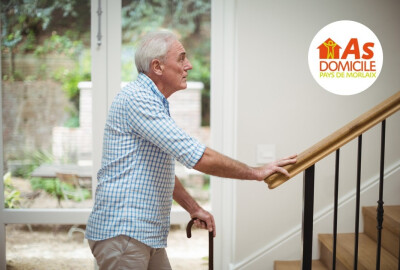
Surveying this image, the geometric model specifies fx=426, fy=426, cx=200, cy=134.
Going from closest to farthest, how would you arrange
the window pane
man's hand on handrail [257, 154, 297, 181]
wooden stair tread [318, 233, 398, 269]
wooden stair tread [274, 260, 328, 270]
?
man's hand on handrail [257, 154, 297, 181], wooden stair tread [318, 233, 398, 269], wooden stair tread [274, 260, 328, 270], the window pane

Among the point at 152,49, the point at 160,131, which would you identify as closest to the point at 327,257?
the point at 160,131

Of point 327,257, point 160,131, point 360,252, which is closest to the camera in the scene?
point 160,131

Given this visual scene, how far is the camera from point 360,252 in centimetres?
244

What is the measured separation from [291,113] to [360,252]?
0.94 m

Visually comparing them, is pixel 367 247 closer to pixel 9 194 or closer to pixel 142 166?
pixel 142 166

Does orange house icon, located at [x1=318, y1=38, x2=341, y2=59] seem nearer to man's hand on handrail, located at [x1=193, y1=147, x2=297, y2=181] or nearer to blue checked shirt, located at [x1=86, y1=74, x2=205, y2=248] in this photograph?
man's hand on handrail, located at [x1=193, y1=147, x2=297, y2=181]

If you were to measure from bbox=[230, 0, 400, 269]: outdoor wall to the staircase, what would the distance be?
89mm

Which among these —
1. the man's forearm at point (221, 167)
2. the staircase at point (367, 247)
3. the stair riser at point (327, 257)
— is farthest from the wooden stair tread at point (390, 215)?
the man's forearm at point (221, 167)

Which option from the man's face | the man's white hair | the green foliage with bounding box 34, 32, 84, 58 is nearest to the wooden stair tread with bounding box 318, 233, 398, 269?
the man's face

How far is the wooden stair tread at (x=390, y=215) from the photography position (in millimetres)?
2395

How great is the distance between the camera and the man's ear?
5.56 feet

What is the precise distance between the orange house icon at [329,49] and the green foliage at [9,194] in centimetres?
221

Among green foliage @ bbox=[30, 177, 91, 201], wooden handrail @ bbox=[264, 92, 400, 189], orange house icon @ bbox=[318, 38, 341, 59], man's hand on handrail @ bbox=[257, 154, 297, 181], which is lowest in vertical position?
green foliage @ bbox=[30, 177, 91, 201]

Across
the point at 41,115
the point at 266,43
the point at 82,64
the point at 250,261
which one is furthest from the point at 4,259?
the point at 266,43
